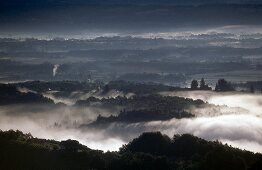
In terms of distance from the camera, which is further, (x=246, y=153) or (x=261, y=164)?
(x=246, y=153)

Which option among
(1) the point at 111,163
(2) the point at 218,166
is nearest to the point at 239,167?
(2) the point at 218,166

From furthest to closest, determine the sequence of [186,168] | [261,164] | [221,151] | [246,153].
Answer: [246,153] → [186,168] → [221,151] → [261,164]

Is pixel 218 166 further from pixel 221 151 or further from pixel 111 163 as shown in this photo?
pixel 111 163

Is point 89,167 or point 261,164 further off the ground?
point 261,164

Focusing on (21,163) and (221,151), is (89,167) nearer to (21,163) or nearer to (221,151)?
(21,163)

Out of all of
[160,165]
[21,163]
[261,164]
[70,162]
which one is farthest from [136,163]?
[261,164]

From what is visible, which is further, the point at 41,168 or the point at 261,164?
the point at 41,168

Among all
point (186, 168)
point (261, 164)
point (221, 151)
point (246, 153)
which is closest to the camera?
point (261, 164)

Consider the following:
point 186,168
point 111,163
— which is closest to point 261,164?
point 186,168
